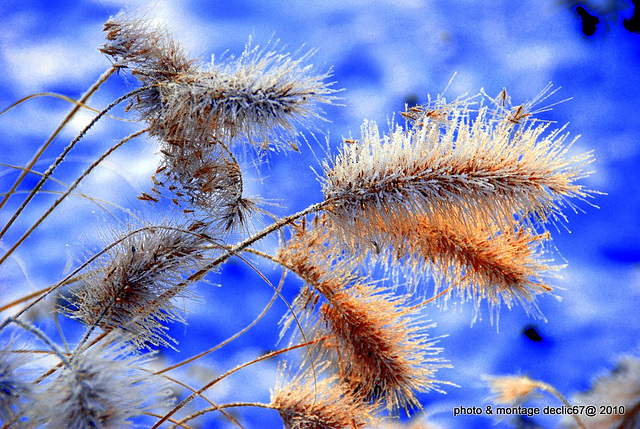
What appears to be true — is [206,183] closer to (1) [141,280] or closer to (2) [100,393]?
(1) [141,280]

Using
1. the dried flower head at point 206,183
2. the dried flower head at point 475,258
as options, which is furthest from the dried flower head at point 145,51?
the dried flower head at point 475,258

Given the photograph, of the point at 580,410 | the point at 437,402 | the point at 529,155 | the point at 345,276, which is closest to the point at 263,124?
the point at 345,276

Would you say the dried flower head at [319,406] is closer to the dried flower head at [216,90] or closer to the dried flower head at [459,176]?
the dried flower head at [459,176]

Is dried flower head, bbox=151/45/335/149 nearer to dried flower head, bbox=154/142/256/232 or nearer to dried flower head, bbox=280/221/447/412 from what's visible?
dried flower head, bbox=154/142/256/232

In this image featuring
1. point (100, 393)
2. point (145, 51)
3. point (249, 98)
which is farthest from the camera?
point (145, 51)

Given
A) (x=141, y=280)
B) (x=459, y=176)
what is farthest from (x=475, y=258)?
(x=141, y=280)

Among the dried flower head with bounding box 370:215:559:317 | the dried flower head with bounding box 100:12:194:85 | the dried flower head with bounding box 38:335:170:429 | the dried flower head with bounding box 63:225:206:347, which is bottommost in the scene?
the dried flower head with bounding box 38:335:170:429

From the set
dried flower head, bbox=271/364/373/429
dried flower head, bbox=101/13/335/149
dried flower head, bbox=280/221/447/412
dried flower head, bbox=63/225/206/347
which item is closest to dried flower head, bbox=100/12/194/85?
dried flower head, bbox=101/13/335/149
